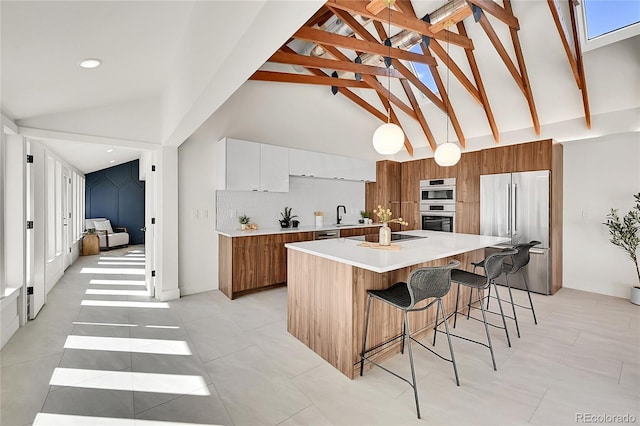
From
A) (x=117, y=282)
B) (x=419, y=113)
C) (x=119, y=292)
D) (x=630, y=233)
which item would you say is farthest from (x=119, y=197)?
(x=630, y=233)

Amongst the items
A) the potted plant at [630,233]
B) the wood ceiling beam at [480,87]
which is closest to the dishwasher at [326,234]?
the wood ceiling beam at [480,87]

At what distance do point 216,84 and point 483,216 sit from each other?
4.70 meters

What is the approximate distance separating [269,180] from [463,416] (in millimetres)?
3804

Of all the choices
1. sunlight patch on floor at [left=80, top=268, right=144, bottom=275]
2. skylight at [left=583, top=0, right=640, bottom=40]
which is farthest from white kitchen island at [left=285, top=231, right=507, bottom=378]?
sunlight patch on floor at [left=80, top=268, right=144, bottom=275]

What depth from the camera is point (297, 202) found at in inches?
215

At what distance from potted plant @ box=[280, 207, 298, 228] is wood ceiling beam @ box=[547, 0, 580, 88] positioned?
4.41 m

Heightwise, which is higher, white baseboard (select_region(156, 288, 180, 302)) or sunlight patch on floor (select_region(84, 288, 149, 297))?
white baseboard (select_region(156, 288, 180, 302))

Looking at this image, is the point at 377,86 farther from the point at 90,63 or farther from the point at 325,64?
the point at 90,63

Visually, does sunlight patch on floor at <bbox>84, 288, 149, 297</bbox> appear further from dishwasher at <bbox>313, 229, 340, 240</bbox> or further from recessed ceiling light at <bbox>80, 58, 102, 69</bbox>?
recessed ceiling light at <bbox>80, 58, 102, 69</bbox>

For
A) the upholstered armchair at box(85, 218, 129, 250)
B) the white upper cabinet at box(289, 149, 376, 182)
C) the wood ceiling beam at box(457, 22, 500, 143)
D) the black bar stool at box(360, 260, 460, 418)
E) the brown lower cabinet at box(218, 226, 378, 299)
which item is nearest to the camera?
the black bar stool at box(360, 260, 460, 418)

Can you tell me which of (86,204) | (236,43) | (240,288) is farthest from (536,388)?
(86,204)

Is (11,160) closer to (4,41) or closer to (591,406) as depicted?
(4,41)

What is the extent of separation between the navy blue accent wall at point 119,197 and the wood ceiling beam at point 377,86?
7.84m

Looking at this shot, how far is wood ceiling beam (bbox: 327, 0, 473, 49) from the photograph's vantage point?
319 cm
